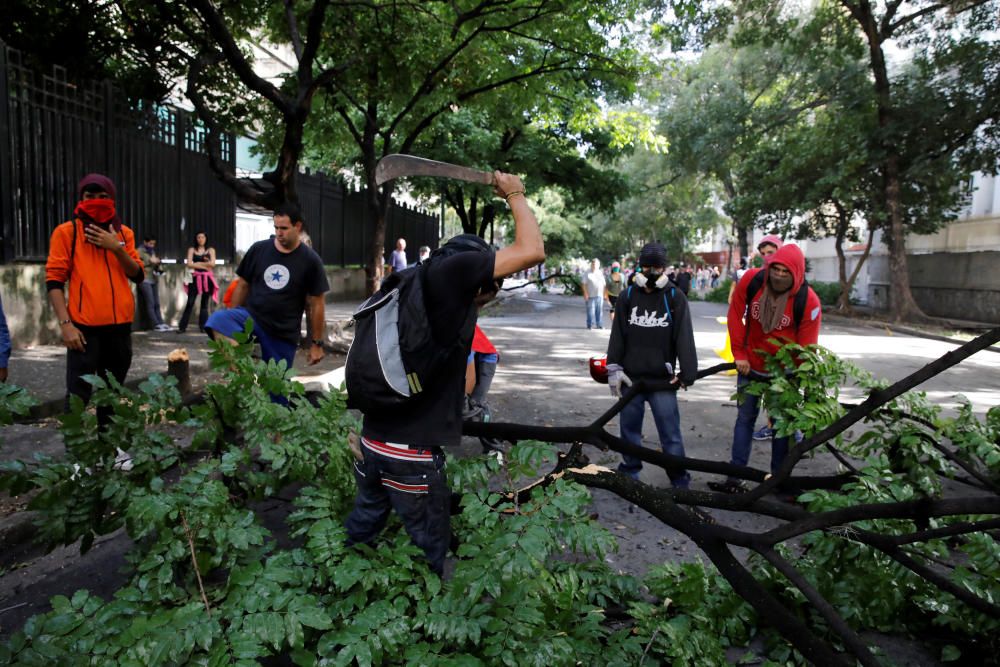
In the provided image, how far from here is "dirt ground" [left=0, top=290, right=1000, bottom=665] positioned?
3.34 meters

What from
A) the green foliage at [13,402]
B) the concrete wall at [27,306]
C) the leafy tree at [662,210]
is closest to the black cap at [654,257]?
the green foliage at [13,402]

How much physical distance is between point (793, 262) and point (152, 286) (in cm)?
956

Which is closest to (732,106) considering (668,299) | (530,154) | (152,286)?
(530,154)

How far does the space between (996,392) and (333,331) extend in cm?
902

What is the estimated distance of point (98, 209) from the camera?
4.34 meters

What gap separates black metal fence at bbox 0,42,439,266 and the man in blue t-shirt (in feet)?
16.2

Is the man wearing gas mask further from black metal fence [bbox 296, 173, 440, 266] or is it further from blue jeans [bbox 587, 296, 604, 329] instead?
blue jeans [bbox 587, 296, 604, 329]

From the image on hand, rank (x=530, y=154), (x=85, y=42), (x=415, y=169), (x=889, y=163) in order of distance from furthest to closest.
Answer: (x=530, y=154) → (x=889, y=163) → (x=85, y=42) → (x=415, y=169)

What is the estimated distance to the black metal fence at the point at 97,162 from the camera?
8.08 m

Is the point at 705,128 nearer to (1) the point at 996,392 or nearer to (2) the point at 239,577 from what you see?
(1) the point at 996,392

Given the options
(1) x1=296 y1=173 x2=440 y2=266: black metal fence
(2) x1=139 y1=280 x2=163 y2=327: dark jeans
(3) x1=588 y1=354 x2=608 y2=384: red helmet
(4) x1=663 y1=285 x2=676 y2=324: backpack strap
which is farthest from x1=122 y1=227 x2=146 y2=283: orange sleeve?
(1) x1=296 y1=173 x2=440 y2=266: black metal fence

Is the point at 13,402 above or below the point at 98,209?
below

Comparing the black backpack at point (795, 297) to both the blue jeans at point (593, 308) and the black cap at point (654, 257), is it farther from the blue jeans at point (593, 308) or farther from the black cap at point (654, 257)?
the blue jeans at point (593, 308)

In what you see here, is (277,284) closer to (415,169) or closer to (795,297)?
(415,169)
